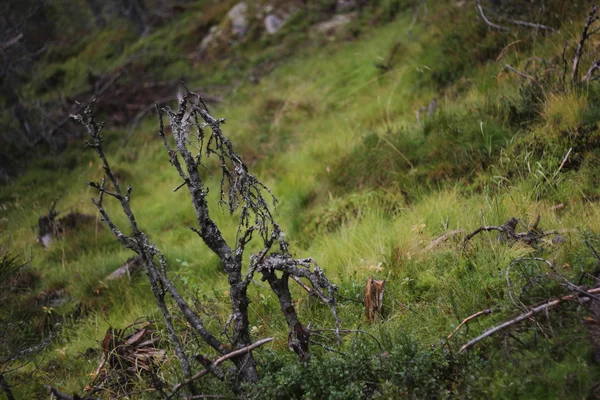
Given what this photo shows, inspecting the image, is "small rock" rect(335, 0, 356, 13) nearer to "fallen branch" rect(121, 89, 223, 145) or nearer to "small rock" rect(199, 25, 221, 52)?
"small rock" rect(199, 25, 221, 52)

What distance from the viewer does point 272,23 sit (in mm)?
14867

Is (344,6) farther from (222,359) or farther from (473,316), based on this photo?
(222,359)

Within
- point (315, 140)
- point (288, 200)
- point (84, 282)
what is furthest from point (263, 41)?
point (84, 282)

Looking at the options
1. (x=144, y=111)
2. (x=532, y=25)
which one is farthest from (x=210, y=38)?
(x=532, y=25)

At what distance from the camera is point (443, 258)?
2.85 metres

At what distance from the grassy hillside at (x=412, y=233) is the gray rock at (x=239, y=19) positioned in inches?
326

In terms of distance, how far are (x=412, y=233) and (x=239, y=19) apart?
566 inches

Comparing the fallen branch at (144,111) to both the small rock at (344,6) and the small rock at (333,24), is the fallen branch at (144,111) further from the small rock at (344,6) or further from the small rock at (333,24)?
the small rock at (344,6)

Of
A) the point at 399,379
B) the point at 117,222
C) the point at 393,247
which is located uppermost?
the point at 399,379

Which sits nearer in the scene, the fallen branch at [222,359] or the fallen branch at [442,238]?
the fallen branch at [222,359]

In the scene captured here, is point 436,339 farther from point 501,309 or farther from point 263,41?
point 263,41

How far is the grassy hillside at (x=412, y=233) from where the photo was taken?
80.6 inches

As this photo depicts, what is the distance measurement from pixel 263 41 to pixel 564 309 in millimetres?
13610

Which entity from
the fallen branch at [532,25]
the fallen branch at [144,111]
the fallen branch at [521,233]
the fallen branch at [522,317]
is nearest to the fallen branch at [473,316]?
the fallen branch at [522,317]
